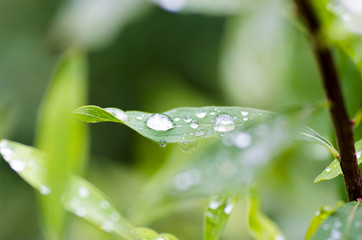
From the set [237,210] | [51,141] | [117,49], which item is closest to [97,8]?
[117,49]

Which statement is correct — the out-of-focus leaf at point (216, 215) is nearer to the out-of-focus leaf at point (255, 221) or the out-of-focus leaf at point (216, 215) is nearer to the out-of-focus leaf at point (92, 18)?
the out-of-focus leaf at point (255, 221)

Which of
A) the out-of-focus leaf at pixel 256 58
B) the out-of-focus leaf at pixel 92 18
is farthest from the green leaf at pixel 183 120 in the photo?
the out-of-focus leaf at pixel 92 18

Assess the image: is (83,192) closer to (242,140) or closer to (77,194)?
(77,194)

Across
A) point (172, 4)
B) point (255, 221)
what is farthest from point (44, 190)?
point (172, 4)

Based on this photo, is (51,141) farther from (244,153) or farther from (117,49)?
(117,49)

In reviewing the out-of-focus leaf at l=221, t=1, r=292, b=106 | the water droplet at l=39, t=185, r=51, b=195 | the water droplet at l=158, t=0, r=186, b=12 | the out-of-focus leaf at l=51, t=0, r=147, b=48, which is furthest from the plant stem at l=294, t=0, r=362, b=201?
the out-of-focus leaf at l=51, t=0, r=147, b=48
